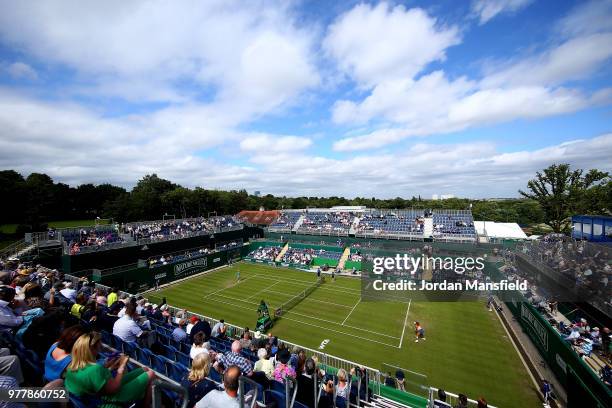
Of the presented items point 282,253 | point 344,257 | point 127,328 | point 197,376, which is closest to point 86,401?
point 197,376

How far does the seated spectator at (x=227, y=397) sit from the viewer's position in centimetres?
344

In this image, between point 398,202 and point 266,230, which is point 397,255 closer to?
point 266,230

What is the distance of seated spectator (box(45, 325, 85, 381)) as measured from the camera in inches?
144

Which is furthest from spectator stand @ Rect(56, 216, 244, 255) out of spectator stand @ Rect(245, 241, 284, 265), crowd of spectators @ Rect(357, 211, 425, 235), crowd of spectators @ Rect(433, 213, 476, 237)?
crowd of spectators @ Rect(433, 213, 476, 237)

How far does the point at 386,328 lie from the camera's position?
19172mm

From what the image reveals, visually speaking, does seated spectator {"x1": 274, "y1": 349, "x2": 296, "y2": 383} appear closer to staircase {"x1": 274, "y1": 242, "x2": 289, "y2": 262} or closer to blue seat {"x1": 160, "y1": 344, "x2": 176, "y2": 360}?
blue seat {"x1": 160, "y1": 344, "x2": 176, "y2": 360}

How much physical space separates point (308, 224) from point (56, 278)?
30.6m

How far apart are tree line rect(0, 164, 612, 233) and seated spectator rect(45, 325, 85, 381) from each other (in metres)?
44.1

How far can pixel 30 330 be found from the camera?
15.7ft

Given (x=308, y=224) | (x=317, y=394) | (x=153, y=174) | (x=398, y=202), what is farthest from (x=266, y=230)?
(x=398, y=202)

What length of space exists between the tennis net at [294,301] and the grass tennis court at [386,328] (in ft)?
1.40

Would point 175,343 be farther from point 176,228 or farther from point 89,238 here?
point 176,228

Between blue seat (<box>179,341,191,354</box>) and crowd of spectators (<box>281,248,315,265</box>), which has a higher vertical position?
blue seat (<box>179,341,191,354</box>)

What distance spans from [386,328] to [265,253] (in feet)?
72.8
